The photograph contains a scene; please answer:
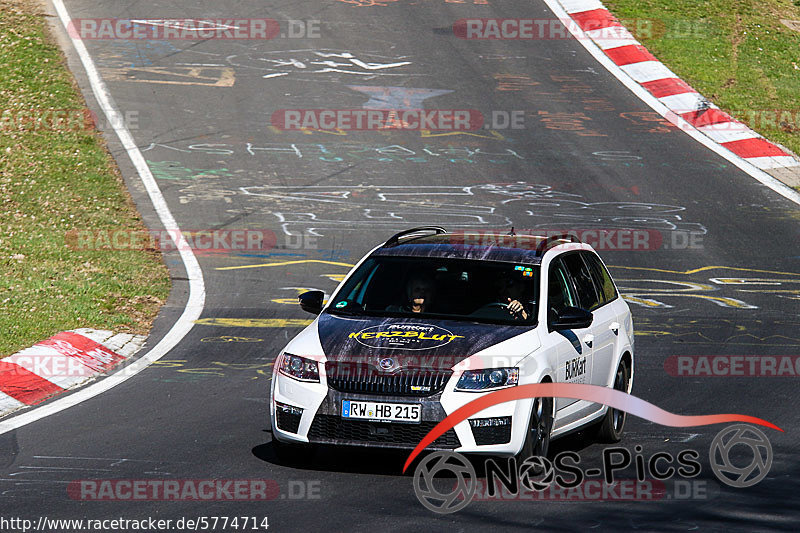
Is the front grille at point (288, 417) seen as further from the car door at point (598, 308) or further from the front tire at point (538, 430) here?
the car door at point (598, 308)

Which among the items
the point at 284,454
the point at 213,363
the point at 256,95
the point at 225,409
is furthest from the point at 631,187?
the point at 284,454

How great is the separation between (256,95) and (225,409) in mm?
15714

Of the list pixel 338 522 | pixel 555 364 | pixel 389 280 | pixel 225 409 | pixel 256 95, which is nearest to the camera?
pixel 338 522

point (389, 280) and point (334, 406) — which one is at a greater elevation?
point (389, 280)

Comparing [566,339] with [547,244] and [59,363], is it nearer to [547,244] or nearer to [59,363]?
[547,244]

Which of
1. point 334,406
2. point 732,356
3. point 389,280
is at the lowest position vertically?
point 732,356

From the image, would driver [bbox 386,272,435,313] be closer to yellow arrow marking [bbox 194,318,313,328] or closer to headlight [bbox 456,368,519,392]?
headlight [bbox 456,368,519,392]

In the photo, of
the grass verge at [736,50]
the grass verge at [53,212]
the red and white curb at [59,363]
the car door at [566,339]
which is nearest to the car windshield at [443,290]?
the car door at [566,339]

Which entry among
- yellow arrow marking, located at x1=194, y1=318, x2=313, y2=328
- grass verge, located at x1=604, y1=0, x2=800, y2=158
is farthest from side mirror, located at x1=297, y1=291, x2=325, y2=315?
grass verge, located at x1=604, y1=0, x2=800, y2=158

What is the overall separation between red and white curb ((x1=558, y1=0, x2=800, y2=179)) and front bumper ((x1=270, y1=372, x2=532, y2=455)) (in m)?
16.1

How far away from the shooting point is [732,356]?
12.5 metres

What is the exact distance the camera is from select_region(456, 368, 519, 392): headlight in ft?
25.2

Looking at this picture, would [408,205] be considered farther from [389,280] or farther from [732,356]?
[389,280]

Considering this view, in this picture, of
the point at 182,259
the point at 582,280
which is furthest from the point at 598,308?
the point at 182,259
